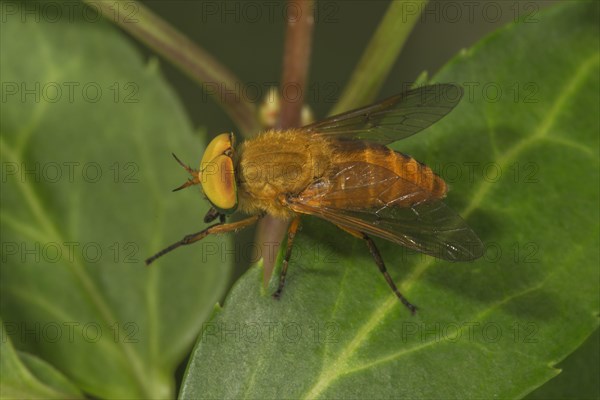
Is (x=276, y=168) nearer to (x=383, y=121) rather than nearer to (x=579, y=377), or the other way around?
(x=383, y=121)

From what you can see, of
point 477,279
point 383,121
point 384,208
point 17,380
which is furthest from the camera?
point 383,121

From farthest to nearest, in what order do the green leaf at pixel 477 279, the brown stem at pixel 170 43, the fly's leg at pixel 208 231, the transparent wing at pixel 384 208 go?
1. the fly's leg at pixel 208 231
2. the brown stem at pixel 170 43
3. the transparent wing at pixel 384 208
4. the green leaf at pixel 477 279

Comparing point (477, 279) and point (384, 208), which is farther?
point (384, 208)

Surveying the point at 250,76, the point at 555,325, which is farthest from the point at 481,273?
the point at 250,76

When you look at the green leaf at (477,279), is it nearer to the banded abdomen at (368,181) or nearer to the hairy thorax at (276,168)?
the banded abdomen at (368,181)

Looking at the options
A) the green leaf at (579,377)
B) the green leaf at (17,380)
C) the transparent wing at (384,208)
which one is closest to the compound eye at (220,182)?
the transparent wing at (384,208)

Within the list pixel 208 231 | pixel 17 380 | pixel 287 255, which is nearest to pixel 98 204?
pixel 208 231

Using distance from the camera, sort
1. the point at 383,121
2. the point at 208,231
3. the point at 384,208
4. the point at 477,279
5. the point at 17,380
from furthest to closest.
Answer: the point at 383,121
the point at 208,231
the point at 384,208
the point at 17,380
the point at 477,279

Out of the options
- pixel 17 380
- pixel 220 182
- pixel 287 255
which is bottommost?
pixel 17 380
